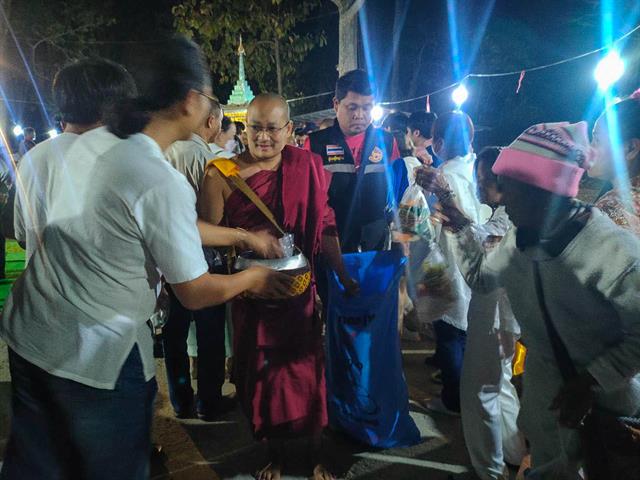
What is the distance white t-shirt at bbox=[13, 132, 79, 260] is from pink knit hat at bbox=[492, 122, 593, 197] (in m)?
1.65

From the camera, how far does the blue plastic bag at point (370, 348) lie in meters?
2.84

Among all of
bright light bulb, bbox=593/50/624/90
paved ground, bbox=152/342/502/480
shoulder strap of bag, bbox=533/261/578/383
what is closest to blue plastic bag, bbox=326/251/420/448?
paved ground, bbox=152/342/502/480

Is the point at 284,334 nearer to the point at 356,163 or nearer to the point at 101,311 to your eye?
the point at 101,311

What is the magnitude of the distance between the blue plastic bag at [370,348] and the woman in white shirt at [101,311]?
133cm

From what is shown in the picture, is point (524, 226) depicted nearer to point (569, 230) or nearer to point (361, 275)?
point (569, 230)

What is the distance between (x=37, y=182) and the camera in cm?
200

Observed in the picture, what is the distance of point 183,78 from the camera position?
170 cm

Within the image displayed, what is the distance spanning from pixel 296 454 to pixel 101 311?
75.7 inches

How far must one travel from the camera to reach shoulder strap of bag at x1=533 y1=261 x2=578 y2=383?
171 centimetres

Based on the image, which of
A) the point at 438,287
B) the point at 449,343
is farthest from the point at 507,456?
the point at 438,287

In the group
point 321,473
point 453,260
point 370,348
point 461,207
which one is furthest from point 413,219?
point 321,473

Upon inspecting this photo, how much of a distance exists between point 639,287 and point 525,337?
0.52m

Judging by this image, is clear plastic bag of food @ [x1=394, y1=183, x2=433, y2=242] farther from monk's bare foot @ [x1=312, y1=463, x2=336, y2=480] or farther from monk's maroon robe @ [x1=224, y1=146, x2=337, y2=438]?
monk's bare foot @ [x1=312, y1=463, x2=336, y2=480]

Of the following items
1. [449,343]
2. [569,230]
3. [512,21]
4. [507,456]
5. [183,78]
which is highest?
[512,21]
